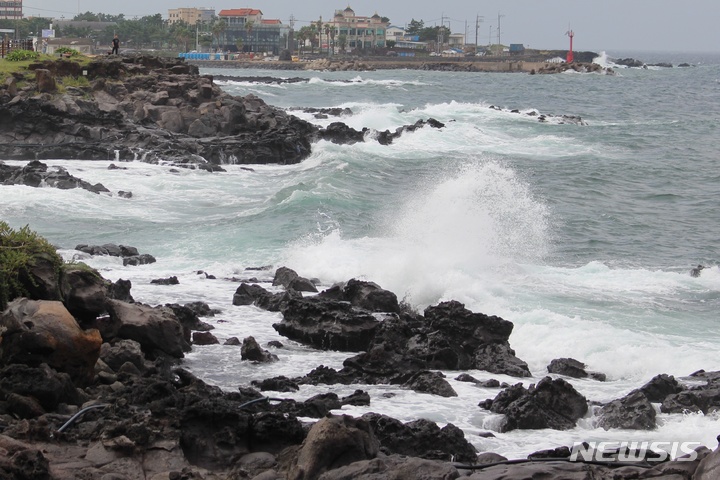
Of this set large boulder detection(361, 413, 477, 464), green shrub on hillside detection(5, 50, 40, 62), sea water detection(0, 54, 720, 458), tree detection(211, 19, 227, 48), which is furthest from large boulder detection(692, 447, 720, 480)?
tree detection(211, 19, 227, 48)

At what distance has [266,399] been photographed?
11.9m

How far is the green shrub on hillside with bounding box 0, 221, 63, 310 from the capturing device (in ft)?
43.7

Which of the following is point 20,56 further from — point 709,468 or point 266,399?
point 709,468

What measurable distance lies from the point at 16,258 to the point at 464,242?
12944 mm

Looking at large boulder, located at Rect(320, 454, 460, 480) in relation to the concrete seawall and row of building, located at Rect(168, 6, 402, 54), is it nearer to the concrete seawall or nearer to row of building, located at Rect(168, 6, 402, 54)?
the concrete seawall

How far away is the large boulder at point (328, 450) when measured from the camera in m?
9.25

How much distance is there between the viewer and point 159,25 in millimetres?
183125

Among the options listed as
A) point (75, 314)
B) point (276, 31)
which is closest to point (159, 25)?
point (276, 31)

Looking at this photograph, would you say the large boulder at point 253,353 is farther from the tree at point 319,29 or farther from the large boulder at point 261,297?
the tree at point 319,29

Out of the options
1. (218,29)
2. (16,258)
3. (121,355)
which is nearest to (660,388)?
(121,355)

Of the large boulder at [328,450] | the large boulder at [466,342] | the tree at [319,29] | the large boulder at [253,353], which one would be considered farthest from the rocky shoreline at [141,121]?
the tree at [319,29]

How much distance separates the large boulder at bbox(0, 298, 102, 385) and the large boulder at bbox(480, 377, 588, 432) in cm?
509

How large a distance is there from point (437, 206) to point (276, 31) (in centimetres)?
16368

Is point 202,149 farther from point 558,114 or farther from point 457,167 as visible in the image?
point 558,114
